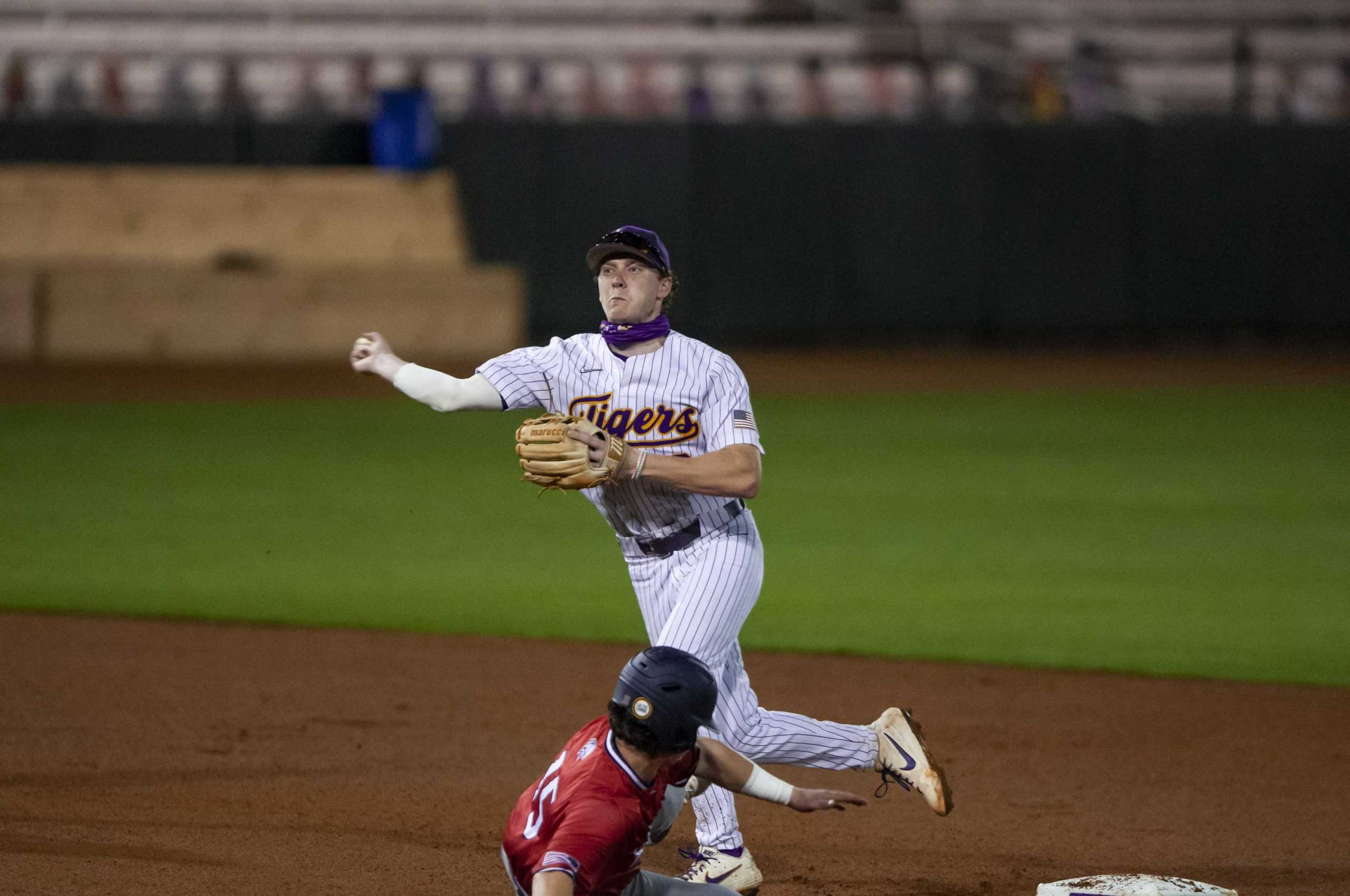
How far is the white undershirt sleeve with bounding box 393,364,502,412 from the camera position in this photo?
432 cm

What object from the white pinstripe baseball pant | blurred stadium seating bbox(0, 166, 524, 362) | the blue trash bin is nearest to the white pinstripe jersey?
the white pinstripe baseball pant

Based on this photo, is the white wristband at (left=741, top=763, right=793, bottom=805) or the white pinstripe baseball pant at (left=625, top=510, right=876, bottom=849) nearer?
the white wristband at (left=741, top=763, right=793, bottom=805)

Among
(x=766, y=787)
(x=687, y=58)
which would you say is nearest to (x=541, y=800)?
(x=766, y=787)

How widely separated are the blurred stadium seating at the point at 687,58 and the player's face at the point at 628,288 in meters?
18.8

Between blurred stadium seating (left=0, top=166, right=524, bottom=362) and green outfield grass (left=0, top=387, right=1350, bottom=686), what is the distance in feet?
10.5

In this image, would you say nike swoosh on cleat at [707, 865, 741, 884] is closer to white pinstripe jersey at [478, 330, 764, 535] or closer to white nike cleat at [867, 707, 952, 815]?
white nike cleat at [867, 707, 952, 815]

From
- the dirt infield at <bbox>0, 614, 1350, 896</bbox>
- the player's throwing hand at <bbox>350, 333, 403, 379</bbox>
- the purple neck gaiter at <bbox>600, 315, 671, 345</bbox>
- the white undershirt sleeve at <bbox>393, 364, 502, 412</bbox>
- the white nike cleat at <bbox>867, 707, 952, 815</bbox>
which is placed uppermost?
the purple neck gaiter at <bbox>600, 315, 671, 345</bbox>

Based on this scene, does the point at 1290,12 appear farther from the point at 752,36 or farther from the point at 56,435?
the point at 56,435

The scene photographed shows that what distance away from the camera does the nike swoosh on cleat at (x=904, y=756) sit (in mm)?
Result: 4496

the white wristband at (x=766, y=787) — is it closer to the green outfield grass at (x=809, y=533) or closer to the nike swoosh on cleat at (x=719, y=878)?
the nike swoosh on cleat at (x=719, y=878)

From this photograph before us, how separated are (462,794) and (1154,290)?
20564 mm

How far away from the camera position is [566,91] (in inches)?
987

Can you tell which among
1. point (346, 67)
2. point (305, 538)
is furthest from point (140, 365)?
point (305, 538)

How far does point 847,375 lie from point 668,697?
58.0ft
